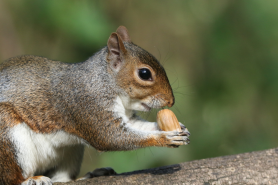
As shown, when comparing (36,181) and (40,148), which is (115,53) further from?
(36,181)

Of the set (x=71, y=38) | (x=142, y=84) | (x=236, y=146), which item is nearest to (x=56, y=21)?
(x=71, y=38)

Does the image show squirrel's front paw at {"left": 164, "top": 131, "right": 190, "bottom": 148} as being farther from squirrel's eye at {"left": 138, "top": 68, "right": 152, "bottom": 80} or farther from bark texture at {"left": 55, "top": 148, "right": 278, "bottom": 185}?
squirrel's eye at {"left": 138, "top": 68, "right": 152, "bottom": 80}

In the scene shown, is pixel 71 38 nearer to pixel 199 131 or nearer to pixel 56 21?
pixel 56 21

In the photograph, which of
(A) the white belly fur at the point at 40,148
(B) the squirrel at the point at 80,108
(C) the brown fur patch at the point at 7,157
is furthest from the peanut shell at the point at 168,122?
(C) the brown fur patch at the point at 7,157

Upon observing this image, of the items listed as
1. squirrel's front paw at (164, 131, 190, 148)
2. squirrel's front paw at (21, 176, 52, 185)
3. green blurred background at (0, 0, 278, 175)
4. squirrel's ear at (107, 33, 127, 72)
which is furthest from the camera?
green blurred background at (0, 0, 278, 175)

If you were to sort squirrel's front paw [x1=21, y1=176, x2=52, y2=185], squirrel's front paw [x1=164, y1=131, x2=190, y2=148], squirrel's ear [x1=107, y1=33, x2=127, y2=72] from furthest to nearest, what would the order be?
squirrel's ear [x1=107, y1=33, x2=127, y2=72] → squirrel's front paw [x1=21, y1=176, x2=52, y2=185] → squirrel's front paw [x1=164, y1=131, x2=190, y2=148]

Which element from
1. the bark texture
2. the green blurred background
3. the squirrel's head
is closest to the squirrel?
the squirrel's head

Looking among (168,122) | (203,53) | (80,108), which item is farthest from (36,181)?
(203,53)
